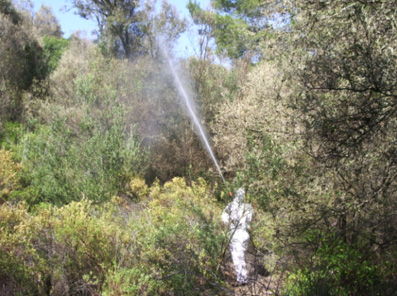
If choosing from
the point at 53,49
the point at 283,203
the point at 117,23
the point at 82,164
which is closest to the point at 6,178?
the point at 82,164

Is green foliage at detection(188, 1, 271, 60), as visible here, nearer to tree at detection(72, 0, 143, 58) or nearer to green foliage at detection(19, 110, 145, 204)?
tree at detection(72, 0, 143, 58)

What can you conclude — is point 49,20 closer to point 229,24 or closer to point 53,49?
point 53,49

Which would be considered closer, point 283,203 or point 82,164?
point 283,203

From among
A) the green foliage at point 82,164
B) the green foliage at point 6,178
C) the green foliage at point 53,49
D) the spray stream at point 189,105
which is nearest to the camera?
the green foliage at point 6,178

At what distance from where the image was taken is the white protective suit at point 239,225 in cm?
604

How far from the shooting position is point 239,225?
20.4ft

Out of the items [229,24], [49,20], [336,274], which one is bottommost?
[336,274]

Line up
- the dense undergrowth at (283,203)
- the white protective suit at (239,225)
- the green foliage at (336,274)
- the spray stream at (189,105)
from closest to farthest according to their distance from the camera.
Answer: the dense undergrowth at (283,203), the green foliage at (336,274), the white protective suit at (239,225), the spray stream at (189,105)

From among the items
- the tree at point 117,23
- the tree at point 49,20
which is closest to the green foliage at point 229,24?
the tree at point 117,23

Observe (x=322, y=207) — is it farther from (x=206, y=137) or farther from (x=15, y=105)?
(x=15, y=105)

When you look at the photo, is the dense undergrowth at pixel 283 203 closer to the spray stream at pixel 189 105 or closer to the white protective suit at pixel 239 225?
the white protective suit at pixel 239 225

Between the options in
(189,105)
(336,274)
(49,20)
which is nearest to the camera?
(336,274)

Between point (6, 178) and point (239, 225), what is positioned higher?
point (239, 225)

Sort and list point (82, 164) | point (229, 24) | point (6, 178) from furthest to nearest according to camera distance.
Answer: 1. point (229, 24)
2. point (82, 164)
3. point (6, 178)
